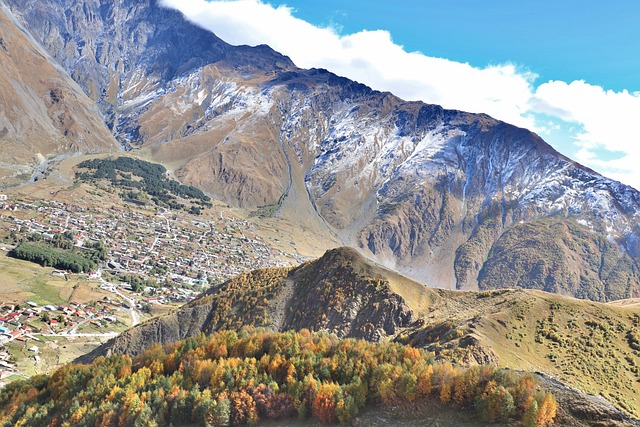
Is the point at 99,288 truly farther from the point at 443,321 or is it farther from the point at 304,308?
the point at 443,321

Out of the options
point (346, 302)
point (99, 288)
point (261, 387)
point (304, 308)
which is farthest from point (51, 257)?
point (261, 387)

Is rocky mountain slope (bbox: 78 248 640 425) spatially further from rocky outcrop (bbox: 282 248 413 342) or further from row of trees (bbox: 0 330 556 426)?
row of trees (bbox: 0 330 556 426)

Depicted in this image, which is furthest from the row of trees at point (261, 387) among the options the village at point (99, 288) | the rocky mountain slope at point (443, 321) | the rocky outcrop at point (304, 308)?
the village at point (99, 288)

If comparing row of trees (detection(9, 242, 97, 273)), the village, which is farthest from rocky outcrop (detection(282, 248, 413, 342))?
row of trees (detection(9, 242, 97, 273))

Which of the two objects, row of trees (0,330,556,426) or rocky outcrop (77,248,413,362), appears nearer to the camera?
row of trees (0,330,556,426)

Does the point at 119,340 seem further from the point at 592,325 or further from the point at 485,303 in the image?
the point at 592,325
